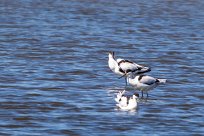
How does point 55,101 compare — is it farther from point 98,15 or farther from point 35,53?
point 98,15

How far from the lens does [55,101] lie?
18969 millimetres

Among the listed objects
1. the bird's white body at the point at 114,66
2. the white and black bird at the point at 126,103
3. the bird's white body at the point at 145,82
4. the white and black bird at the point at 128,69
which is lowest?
the white and black bird at the point at 126,103

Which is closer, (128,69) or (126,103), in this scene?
(126,103)

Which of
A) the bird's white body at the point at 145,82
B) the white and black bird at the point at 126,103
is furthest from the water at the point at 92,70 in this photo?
the bird's white body at the point at 145,82

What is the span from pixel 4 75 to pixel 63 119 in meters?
6.34

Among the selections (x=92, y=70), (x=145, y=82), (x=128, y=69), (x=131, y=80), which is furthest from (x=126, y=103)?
(x=92, y=70)

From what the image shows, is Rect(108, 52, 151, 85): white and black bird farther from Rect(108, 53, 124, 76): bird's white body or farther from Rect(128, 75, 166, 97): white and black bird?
Rect(128, 75, 166, 97): white and black bird

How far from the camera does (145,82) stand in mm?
20031

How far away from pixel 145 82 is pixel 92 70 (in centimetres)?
447

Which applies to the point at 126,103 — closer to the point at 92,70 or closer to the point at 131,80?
the point at 131,80

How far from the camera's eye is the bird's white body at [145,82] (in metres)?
20.0

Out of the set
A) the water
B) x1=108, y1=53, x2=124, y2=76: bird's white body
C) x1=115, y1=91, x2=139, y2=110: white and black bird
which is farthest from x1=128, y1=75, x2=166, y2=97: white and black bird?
x1=108, y1=53, x2=124, y2=76: bird's white body

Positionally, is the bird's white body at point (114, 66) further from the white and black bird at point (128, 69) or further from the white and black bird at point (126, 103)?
the white and black bird at point (126, 103)

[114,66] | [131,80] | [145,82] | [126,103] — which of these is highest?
[114,66]
